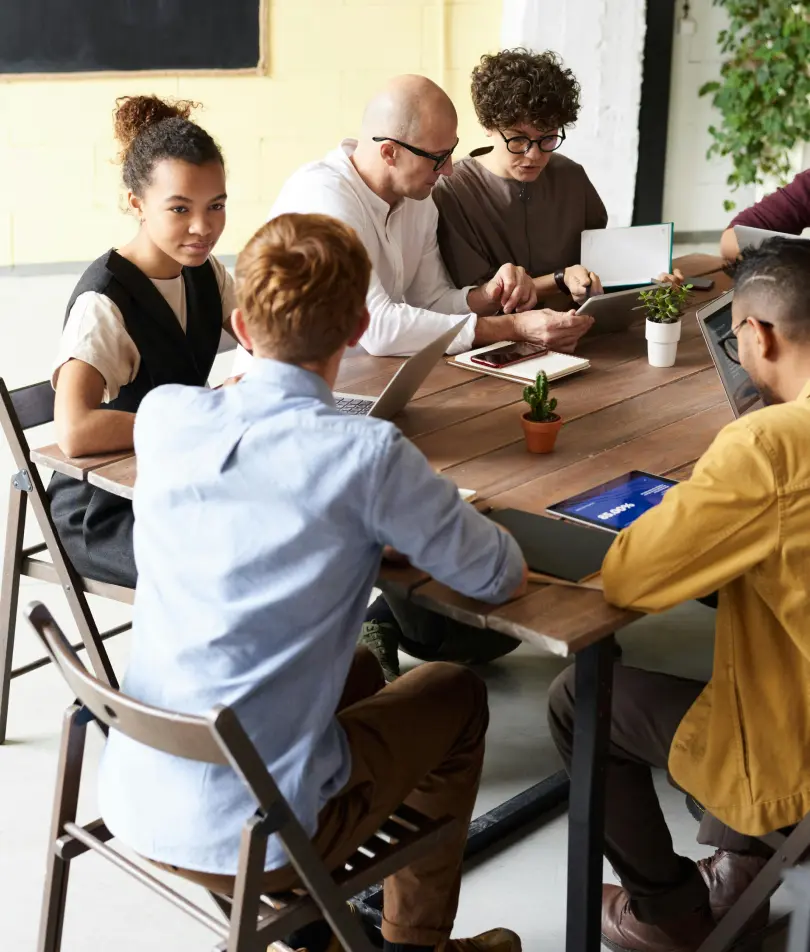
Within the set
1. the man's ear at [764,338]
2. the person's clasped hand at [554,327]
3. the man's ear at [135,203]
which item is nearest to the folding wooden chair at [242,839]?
the man's ear at [764,338]

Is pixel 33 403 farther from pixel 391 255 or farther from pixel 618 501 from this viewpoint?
pixel 618 501

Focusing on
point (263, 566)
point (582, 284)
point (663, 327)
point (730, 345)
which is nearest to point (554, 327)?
point (663, 327)

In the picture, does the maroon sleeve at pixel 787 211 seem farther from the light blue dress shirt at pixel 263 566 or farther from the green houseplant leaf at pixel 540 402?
the light blue dress shirt at pixel 263 566

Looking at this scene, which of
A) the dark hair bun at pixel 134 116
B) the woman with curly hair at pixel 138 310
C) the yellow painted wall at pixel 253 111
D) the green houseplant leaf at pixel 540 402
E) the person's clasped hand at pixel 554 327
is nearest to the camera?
the green houseplant leaf at pixel 540 402

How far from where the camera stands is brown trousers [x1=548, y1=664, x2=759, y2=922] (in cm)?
192

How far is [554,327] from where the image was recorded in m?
2.82

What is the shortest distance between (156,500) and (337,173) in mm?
1610

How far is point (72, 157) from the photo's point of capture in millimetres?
6152

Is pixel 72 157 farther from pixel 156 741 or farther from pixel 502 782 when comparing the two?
pixel 156 741

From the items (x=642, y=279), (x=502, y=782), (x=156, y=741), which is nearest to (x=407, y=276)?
(x=642, y=279)

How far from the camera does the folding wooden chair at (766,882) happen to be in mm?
1800

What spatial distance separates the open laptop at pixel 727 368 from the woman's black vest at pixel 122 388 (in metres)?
1.05

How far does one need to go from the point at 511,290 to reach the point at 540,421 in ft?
2.92

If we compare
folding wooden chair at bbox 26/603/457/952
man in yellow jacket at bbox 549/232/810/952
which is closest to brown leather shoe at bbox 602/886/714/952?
man in yellow jacket at bbox 549/232/810/952
